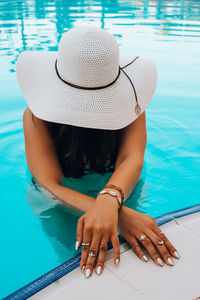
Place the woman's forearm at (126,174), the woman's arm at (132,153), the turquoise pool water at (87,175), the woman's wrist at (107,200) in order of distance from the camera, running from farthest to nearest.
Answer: the turquoise pool water at (87,175) < the woman's arm at (132,153) < the woman's forearm at (126,174) < the woman's wrist at (107,200)

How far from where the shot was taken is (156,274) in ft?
4.18

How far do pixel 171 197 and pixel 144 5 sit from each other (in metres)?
12.3

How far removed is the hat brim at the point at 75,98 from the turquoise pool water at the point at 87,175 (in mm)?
652

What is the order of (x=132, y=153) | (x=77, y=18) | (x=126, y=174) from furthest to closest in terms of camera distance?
1. (x=77, y=18)
2. (x=132, y=153)
3. (x=126, y=174)

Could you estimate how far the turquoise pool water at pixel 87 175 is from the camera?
1933 mm

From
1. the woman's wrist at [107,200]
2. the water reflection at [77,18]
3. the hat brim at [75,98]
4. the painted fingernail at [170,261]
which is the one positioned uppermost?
the hat brim at [75,98]

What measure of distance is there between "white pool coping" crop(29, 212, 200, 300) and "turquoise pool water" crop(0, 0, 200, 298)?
0.64m

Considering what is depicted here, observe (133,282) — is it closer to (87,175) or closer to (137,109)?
(137,109)

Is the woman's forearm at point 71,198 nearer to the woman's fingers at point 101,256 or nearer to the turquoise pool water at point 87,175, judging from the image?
the turquoise pool water at point 87,175

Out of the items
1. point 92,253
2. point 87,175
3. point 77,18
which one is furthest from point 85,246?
point 77,18

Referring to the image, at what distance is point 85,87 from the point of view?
5.12ft

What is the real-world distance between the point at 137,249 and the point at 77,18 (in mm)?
9075

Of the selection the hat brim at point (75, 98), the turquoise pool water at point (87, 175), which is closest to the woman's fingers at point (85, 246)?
the hat brim at point (75, 98)

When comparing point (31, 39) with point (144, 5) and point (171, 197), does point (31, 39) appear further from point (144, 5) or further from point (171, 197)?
point (144, 5)
